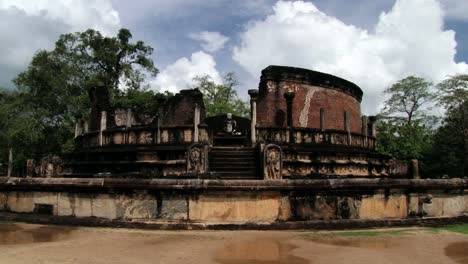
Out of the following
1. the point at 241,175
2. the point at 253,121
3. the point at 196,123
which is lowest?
the point at 241,175

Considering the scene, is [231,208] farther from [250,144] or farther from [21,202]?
[250,144]

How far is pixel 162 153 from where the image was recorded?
1302 centimetres

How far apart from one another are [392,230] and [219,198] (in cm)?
275

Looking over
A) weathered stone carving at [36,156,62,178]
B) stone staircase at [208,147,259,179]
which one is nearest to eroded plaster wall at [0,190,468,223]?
stone staircase at [208,147,259,179]

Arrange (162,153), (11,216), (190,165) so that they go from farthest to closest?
(162,153), (190,165), (11,216)

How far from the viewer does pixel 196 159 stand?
10.9 meters

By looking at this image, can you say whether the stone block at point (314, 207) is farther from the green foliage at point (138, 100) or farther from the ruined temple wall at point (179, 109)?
the green foliage at point (138, 100)

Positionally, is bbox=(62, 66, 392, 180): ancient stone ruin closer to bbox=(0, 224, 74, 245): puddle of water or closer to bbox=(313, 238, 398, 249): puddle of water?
bbox=(0, 224, 74, 245): puddle of water

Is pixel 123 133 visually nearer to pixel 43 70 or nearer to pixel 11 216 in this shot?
pixel 11 216

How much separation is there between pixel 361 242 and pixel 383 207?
1.70m

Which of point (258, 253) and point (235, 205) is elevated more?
point (235, 205)

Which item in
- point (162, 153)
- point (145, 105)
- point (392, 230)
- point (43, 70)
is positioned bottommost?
point (392, 230)

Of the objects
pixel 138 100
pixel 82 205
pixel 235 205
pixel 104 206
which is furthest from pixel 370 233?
pixel 138 100

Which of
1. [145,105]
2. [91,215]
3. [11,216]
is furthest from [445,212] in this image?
[145,105]
